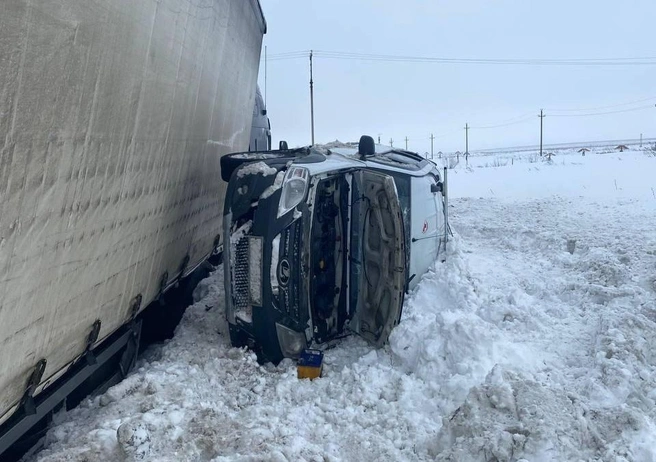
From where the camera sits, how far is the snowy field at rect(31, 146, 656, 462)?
3334 mm

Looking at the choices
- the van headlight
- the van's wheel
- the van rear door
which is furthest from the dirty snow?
the van rear door

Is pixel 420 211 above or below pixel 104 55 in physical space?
below

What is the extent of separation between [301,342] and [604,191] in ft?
41.3

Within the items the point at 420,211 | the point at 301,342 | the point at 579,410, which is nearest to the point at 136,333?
the point at 301,342

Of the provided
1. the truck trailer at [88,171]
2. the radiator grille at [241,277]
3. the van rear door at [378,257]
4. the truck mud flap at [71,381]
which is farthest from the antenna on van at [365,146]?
the truck mud flap at [71,381]

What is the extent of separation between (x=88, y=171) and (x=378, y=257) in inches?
112

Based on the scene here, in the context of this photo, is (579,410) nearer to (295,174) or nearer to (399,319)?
(399,319)

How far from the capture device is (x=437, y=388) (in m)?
4.14

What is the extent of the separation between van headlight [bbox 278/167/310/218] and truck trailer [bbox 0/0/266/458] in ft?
3.28

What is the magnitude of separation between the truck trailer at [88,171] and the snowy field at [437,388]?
0.60m

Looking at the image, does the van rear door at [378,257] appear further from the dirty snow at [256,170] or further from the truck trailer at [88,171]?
the truck trailer at [88,171]

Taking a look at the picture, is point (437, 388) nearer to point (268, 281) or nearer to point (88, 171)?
point (268, 281)

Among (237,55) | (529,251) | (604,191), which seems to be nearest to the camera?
(237,55)

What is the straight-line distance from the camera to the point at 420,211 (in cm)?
612
